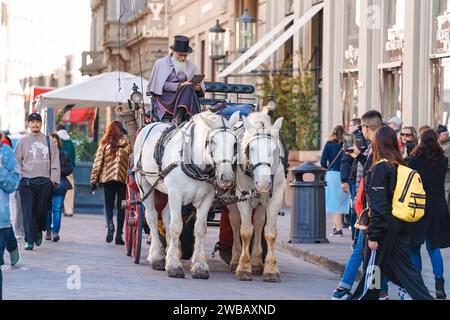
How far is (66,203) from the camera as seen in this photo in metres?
29.7

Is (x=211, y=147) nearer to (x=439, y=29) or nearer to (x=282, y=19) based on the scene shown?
(x=439, y=29)

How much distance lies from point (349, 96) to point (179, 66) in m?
13.5

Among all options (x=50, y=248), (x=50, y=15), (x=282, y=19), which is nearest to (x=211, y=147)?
(x=50, y=248)

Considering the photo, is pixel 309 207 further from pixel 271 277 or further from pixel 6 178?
pixel 6 178

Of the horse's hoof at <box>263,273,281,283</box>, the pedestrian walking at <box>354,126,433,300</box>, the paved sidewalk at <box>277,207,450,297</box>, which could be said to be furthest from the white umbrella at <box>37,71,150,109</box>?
the pedestrian walking at <box>354,126,433,300</box>

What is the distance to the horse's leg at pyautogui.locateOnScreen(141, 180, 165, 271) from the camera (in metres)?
16.4

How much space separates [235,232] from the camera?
1609cm

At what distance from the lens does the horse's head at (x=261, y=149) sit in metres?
14.6

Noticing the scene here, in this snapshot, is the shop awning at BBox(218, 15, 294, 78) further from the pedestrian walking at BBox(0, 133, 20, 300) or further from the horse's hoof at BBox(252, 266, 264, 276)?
the pedestrian walking at BBox(0, 133, 20, 300)

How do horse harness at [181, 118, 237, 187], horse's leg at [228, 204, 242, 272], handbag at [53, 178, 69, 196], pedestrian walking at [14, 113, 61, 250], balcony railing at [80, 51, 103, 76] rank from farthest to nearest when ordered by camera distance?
balcony railing at [80, 51, 103, 76]
handbag at [53, 178, 69, 196]
pedestrian walking at [14, 113, 61, 250]
horse's leg at [228, 204, 242, 272]
horse harness at [181, 118, 237, 187]

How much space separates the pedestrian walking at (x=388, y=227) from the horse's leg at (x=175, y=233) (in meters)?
3.97

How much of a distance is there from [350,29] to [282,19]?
579 cm

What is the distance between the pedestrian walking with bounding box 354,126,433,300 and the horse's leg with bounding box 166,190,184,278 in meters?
3.97

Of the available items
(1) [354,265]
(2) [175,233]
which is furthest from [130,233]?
(1) [354,265]
